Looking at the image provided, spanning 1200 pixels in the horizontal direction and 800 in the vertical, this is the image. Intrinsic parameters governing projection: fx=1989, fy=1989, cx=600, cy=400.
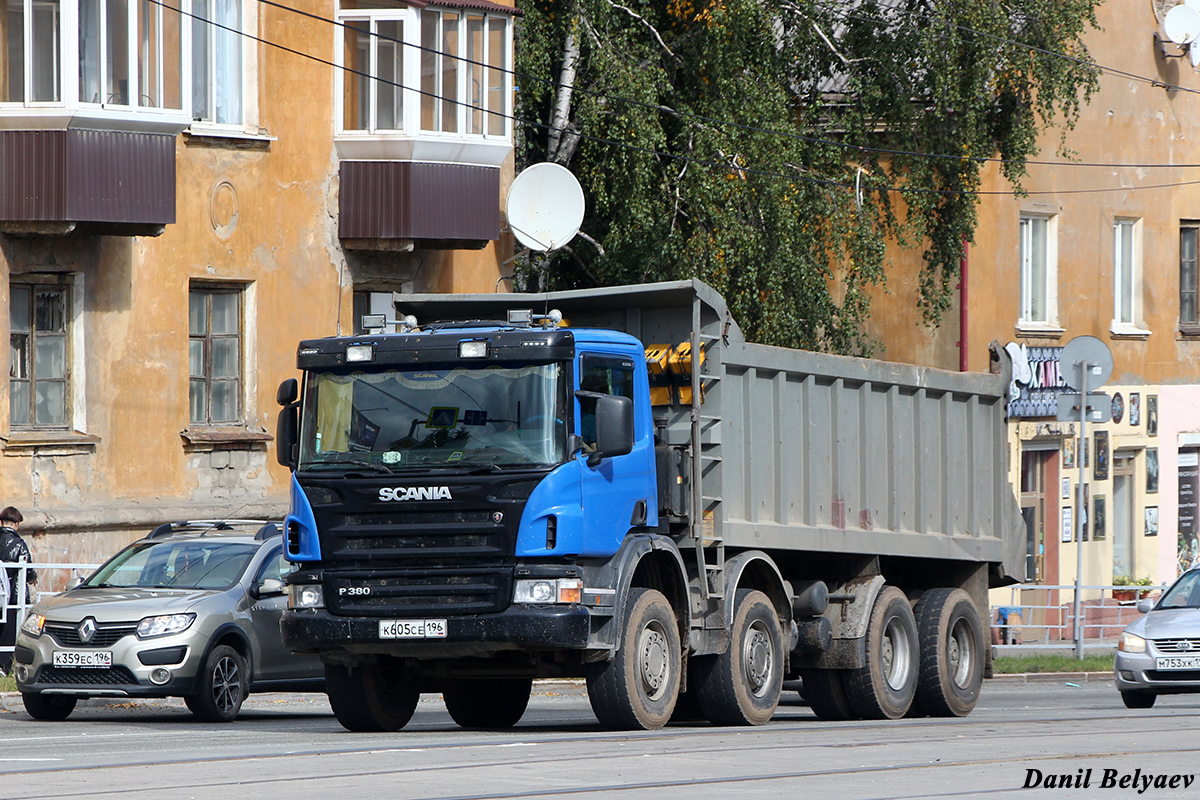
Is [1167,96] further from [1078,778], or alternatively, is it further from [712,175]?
[1078,778]

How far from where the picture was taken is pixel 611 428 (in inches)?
490

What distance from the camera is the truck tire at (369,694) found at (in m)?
14.0

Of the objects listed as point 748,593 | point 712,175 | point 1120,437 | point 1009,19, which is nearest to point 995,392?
point 748,593

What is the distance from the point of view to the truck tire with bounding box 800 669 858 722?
51.9 ft

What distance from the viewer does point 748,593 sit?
47.3 feet

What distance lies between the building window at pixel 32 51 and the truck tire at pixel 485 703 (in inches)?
382

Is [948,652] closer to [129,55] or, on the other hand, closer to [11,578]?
[11,578]

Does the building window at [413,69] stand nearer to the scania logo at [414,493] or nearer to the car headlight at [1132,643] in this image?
the car headlight at [1132,643]

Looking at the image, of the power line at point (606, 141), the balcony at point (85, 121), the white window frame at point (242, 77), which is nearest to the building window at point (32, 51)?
the balcony at point (85, 121)

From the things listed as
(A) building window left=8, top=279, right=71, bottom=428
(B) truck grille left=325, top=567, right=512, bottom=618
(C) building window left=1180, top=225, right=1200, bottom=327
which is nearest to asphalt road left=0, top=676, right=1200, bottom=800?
(B) truck grille left=325, top=567, right=512, bottom=618

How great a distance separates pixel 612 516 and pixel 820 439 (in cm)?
298

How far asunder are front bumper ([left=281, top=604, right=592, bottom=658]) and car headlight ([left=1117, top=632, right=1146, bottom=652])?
26.2 feet

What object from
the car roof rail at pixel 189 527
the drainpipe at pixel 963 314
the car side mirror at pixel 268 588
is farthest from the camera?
the drainpipe at pixel 963 314

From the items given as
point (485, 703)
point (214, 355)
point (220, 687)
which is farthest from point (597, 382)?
point (214, 355)
